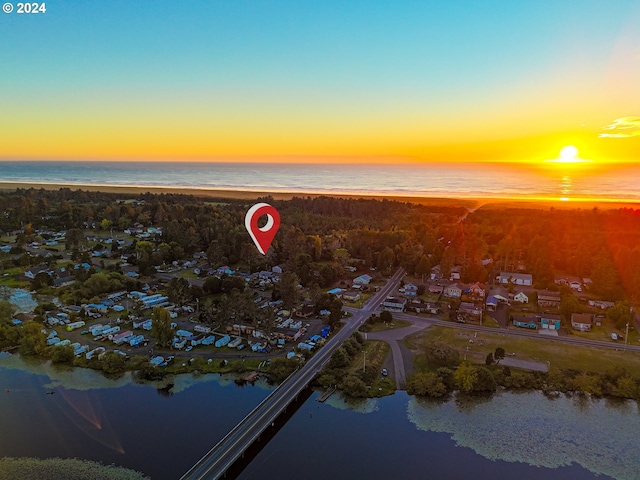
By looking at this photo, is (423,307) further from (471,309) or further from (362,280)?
(362,280)

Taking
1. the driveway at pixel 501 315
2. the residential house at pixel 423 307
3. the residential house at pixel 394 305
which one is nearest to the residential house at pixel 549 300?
the driveway at pixel 501 315

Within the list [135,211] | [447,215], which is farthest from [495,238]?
[135,211]

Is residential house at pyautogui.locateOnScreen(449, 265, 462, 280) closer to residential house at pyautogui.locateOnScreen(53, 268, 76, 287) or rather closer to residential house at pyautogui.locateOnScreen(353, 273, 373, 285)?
residential house at pyautogui.locateOnScreen(353, 273, 373, 285)

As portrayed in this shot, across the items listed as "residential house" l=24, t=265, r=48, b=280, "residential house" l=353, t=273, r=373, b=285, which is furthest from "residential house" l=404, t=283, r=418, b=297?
"residential house" l=24, t=265, r=48, b=280

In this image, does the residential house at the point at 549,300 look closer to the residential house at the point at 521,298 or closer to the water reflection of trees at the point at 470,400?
the residential house at the point at 521,298

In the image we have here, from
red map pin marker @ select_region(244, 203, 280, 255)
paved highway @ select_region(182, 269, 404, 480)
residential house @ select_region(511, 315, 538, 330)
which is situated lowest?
paved highway @ select_region(182, 269, 404, 480)

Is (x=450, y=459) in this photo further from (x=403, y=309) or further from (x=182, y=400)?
(x=403, y=309)

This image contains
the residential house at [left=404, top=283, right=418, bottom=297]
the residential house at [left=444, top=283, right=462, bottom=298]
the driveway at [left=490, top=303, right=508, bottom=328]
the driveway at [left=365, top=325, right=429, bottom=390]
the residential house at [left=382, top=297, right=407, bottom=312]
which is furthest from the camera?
the residential house at [left=404, top=283, right=418, bottom=297]
